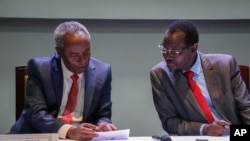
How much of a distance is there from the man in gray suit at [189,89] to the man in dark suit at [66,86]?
0.37 metres

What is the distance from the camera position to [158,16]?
131 inches

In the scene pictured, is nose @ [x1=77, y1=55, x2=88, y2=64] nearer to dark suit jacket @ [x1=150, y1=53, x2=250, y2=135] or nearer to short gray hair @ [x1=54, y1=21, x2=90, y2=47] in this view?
short gray hair @ [x1=54, y1=21, x2=90, y2=47]

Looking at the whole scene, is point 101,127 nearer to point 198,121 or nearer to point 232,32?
point 198,121

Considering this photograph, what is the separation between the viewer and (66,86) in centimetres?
240

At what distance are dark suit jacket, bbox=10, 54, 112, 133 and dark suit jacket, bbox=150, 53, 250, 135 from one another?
349 millimetres

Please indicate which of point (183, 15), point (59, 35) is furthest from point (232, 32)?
point (59, 35)

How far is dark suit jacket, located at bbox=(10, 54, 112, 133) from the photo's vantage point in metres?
2.34

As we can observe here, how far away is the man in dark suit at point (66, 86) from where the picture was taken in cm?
→ 230

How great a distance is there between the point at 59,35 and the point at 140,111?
1504mm

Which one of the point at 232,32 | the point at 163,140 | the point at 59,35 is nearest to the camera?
Result: the point at 163,140

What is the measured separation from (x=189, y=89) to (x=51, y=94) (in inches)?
31.9

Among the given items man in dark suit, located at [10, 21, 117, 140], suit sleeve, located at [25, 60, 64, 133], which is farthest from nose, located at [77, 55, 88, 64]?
suit sleeve, located at [25, 60, 64, 133]

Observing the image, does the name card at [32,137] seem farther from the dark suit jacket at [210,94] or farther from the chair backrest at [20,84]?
the chair backrest at [20,84]

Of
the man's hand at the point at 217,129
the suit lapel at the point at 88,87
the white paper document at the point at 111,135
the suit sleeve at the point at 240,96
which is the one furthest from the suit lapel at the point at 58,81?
the suit sleeve at the point at 240,96
